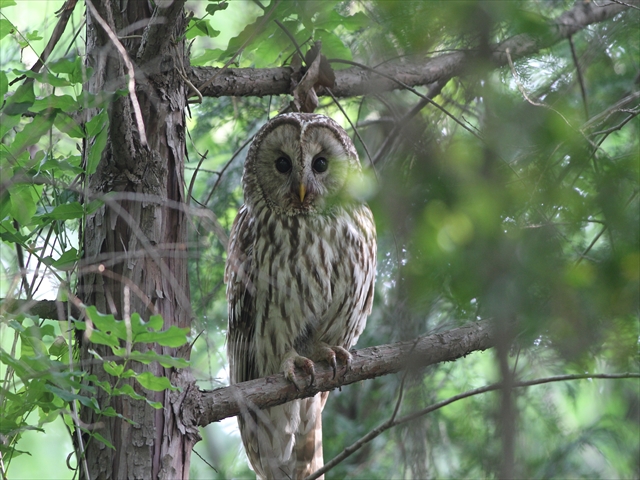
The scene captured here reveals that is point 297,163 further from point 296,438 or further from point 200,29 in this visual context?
point 296,438

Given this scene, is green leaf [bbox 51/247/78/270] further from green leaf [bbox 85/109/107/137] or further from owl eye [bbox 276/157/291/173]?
owl eye [bbox 276/157/291/173]

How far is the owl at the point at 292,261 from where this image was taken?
9.98ft

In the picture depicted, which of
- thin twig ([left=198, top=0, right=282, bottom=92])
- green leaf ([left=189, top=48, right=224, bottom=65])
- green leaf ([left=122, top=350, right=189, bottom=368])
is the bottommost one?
green leaf ([left=122, top=350, right=189, bottom=368])

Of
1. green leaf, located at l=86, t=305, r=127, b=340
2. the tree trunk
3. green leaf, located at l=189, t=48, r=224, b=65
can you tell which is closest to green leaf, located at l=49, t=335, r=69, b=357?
the tree trunk

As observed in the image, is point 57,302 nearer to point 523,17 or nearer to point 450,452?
point 523,17

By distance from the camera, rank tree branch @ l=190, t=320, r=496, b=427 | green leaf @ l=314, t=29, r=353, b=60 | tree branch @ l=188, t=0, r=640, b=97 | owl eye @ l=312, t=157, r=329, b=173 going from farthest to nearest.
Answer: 1. owl eye @ l=312, t=157, r=329, b=173
2. green leaf @ l=314, t=29, r=353, b=60
3. tree branch @ l=190, t=320, r=496, b=427
4. tree branch @ l=188, t=0, r=640, b=97

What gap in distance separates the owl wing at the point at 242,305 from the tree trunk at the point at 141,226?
2.70ft

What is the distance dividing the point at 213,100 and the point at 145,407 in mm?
2016

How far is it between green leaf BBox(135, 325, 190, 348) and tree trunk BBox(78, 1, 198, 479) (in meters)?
0.43

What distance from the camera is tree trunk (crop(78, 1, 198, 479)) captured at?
80.5 inches

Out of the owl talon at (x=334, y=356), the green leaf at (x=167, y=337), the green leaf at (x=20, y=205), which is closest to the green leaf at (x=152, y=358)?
the green leaf at (x=167, y=337)

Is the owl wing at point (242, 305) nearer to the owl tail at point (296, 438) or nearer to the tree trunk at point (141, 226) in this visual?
the owl tail at point (296, 438)

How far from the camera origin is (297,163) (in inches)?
126

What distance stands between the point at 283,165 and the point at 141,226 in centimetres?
119
